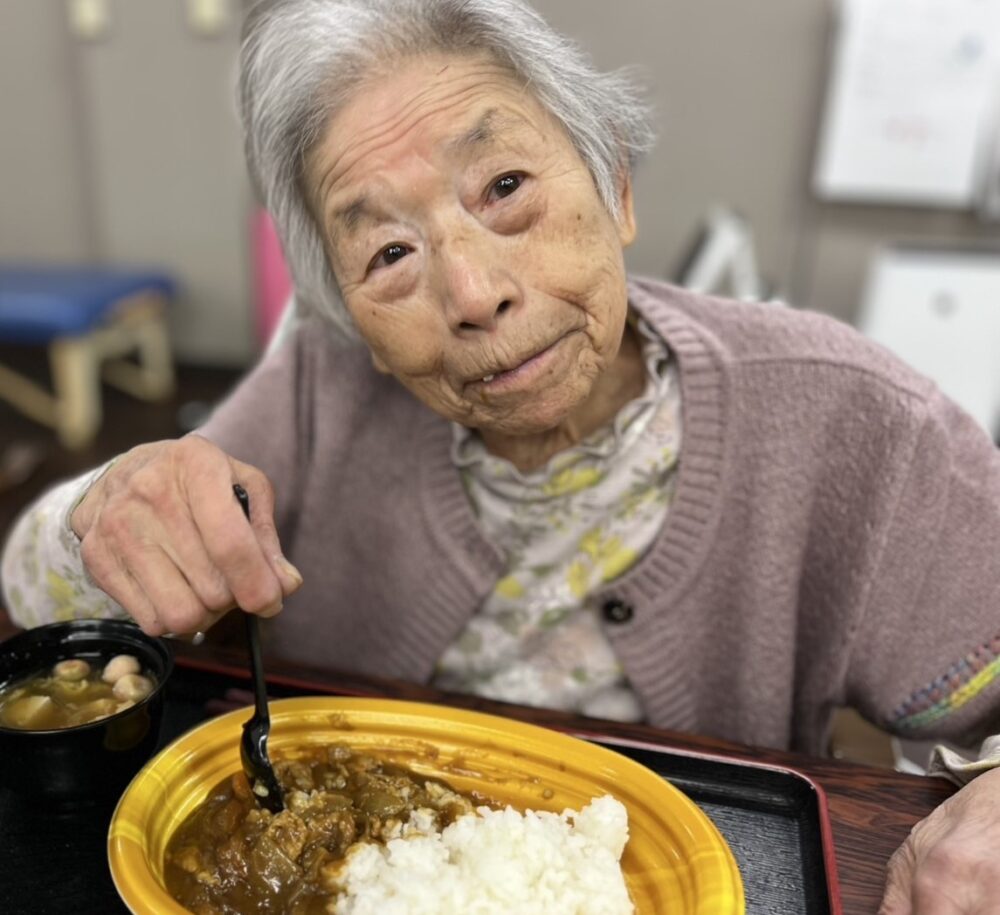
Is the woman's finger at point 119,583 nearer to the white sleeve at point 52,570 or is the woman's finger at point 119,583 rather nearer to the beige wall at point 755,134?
the white sleeve at point 52,570

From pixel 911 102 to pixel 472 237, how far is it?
3680 millimetres

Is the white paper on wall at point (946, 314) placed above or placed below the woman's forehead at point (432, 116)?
below

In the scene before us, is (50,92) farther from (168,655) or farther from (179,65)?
(168,655)

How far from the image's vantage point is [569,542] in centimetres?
140

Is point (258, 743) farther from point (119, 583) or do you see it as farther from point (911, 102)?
point (911, 102)

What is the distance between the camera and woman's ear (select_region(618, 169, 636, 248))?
1.22 meters

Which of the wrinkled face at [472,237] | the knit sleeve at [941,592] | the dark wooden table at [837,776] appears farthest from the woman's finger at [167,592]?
the knit sleeve at [941,592]

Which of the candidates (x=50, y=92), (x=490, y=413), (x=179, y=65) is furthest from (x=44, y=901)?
(x=50, y=92)

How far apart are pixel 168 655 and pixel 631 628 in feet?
2.14

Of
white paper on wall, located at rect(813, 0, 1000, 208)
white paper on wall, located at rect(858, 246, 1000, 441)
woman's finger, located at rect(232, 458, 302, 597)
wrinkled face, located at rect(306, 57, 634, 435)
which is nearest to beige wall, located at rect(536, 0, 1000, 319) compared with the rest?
white paper on wall, located at rect(813, 0, 1000, 208)

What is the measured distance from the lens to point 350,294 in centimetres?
116

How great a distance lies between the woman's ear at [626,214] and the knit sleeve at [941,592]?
18.5 inches

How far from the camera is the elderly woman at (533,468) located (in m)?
1.05

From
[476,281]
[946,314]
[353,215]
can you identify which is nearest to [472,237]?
[476,281]
